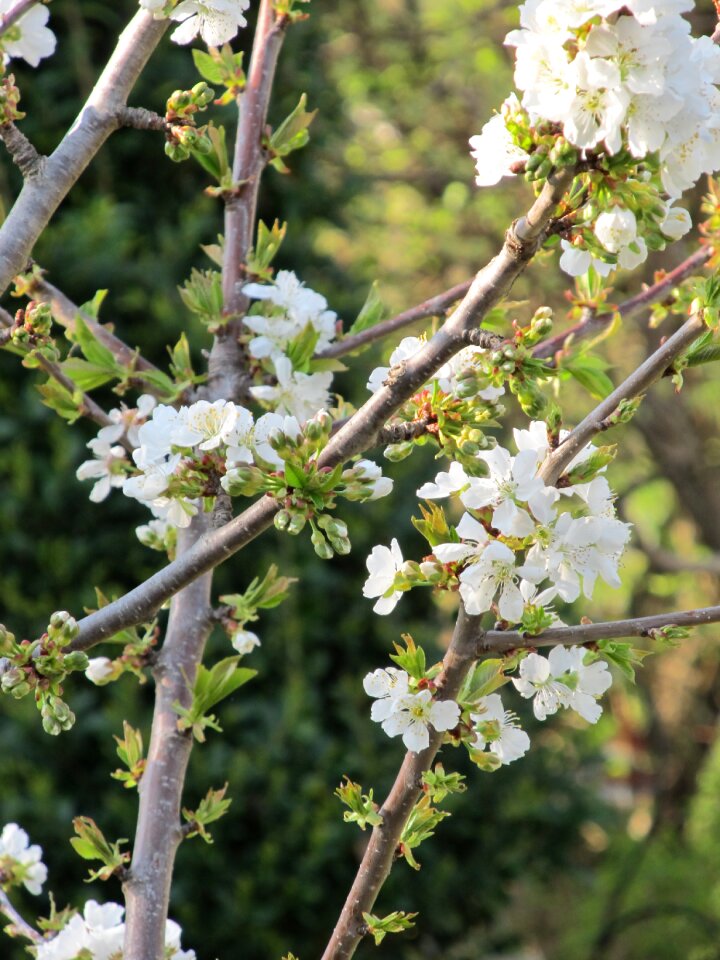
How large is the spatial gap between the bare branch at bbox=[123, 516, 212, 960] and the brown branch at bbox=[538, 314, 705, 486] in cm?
49

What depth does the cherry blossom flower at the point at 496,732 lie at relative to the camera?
1077mm

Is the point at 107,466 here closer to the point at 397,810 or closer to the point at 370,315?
the point at 370,315

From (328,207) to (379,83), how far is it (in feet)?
7.68

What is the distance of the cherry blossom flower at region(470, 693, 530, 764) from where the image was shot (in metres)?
1.08

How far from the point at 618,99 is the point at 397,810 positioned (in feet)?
2.24

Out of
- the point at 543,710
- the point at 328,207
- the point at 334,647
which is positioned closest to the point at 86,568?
the point at 334,647

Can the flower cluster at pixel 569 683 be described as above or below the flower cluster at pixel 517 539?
below

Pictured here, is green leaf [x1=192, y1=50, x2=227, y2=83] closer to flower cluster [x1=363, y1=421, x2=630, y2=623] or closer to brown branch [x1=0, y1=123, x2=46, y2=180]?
brown branch [x1=0, y1=123, x2=46, y2=180]

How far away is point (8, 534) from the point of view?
2783 millimetres

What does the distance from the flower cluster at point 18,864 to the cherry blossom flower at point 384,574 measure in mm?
665

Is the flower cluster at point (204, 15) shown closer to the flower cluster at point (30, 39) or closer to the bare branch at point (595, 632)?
the flower cluster at point (30, 39)

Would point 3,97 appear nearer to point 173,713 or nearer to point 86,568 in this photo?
point 173,713

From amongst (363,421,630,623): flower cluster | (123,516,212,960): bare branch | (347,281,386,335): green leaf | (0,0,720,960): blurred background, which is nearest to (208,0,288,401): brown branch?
(347,281,386,335): green leaf

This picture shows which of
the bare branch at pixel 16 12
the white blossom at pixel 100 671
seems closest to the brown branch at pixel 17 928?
the white blossom at pixel 100 671
